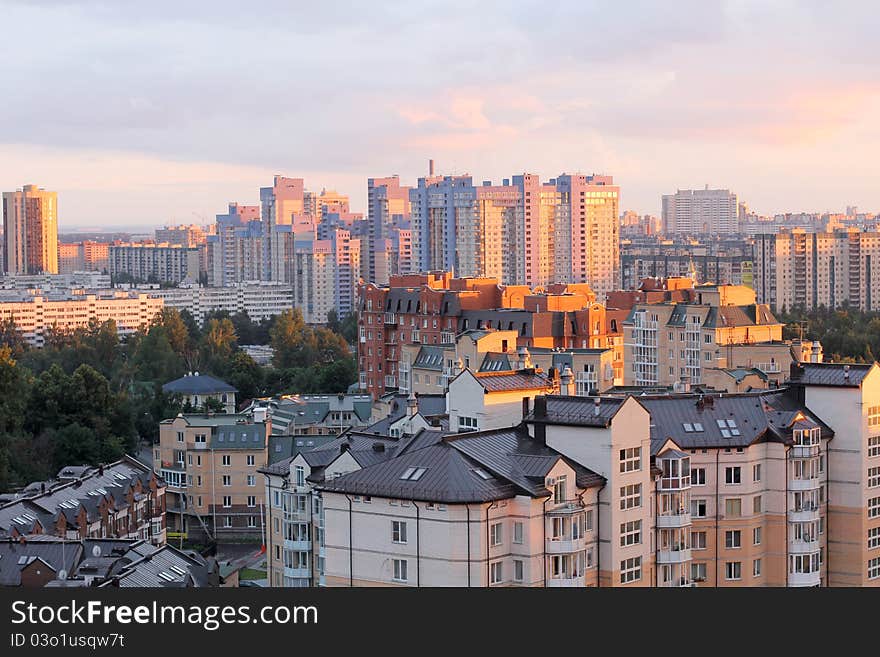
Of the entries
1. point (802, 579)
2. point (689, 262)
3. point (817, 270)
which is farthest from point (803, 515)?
point (689, 262)

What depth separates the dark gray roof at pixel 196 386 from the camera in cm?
3800

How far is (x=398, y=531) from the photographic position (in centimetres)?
1249

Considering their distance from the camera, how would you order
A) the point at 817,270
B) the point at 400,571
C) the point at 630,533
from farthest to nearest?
the point at 817,270 → the point at 630,533 → the point at 400,571

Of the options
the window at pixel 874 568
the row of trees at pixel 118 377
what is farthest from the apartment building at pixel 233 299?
the window at pixel 874 568

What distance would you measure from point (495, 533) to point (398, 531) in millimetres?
737

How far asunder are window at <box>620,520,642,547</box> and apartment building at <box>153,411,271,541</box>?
1447cm

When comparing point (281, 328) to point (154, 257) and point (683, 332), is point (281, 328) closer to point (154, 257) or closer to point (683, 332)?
point (683, 332)

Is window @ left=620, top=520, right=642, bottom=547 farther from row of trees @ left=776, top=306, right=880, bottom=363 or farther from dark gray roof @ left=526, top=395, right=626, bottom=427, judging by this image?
row of trees @ left=776, top=306, right=880, bottom=363

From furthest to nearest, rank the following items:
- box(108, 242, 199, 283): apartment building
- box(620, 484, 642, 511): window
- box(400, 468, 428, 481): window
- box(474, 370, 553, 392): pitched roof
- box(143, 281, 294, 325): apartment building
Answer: box(108, 242, 199, 283): apartment building, box(143, 281, 294, 325): apartment building, box(474, 370, 553, 392): pitched roof, box(620, 484, 642, 511): window, box(400, 468, 428, 481): window

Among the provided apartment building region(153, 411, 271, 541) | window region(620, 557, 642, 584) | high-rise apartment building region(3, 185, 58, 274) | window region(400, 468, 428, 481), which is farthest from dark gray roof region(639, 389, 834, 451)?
high-rise apartment building region(3, 185, 58, 274)

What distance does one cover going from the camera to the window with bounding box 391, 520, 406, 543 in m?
12.5

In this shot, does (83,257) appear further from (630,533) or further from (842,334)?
(630,533)

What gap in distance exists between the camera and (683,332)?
30.2m

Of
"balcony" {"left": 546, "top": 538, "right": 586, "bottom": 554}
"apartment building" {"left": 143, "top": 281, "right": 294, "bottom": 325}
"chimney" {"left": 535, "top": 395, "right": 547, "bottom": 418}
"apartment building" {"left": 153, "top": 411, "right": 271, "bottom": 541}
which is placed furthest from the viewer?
"apartment building" {"left": 143, "top": 281, "right": 294, "bottom": 325}
